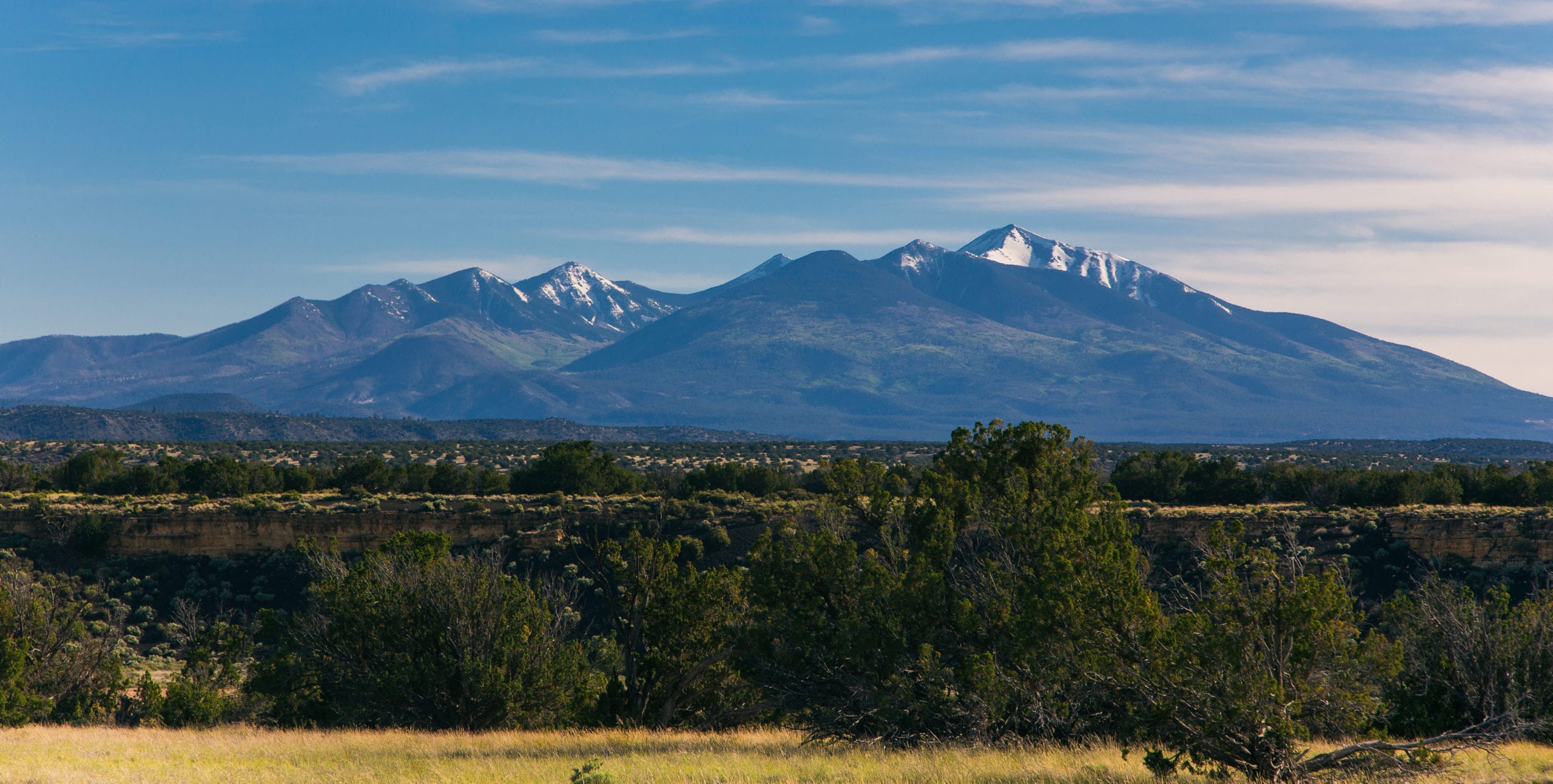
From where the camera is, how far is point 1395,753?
1605cm

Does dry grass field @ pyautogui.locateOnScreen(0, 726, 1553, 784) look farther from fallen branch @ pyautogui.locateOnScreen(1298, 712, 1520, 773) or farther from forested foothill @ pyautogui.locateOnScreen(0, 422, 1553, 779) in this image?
forested foothill @ pyautogui.locateOnScreen(0, 422, 1553, 779)

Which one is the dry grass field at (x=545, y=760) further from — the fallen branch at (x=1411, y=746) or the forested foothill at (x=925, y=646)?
the forested foothill at (x=925, y=646)

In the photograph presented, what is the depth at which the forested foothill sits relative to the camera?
14531 millimetres

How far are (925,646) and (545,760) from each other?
5.75 metres

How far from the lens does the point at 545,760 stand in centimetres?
1867

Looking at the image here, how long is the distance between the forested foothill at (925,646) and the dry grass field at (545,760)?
33.2 inches

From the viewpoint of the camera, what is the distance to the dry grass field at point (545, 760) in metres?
15.8

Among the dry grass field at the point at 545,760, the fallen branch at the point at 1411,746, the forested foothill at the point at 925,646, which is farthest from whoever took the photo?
the dry grass field at the point at 545,760

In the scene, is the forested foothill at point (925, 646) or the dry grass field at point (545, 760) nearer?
the forested foothill at point (925, 646)

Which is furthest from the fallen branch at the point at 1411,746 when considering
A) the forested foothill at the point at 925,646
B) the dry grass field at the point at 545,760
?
the dry grass field at the point at 545,760

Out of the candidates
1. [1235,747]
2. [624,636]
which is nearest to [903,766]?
[1235,747]

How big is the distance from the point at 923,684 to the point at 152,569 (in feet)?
129

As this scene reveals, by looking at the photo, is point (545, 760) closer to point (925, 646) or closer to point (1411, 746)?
point (925, 646)

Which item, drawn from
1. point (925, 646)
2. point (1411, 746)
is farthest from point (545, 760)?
point (1411, 746)
